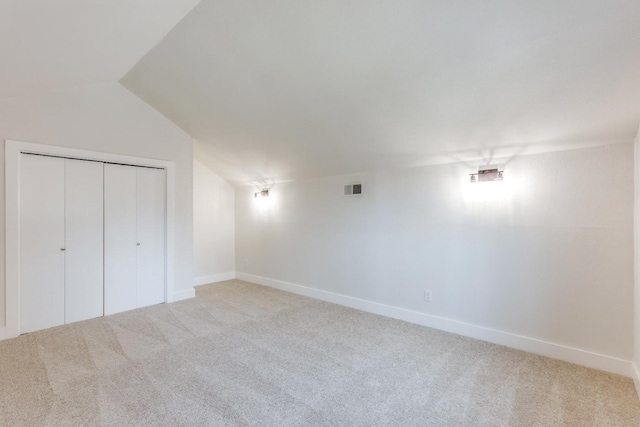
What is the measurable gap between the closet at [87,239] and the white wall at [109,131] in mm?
219

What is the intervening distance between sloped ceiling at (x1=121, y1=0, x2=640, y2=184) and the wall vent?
39cm

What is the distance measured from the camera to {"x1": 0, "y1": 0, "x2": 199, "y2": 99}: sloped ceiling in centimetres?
194

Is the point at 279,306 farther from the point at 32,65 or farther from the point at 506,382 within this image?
the point at 32,65

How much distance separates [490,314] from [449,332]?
49 centimetres

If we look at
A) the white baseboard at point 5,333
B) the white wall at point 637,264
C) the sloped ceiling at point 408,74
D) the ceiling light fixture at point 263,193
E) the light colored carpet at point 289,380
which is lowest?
the light colored carpet at point 289,380

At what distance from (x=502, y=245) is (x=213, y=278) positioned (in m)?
4.93

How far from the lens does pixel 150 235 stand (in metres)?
4.34

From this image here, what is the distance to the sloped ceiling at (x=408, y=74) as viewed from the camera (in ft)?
5.85

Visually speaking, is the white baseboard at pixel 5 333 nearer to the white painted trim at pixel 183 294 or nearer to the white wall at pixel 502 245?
the white painted trim at pixel 183 294

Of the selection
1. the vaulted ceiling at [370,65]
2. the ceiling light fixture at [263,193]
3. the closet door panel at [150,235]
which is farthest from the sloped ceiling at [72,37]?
the ceiling light fixture at [263,193]

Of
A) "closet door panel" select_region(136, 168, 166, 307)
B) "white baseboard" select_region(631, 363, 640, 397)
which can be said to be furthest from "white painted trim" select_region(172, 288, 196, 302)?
"white baseboard" select_region(631, 363, 640, 397)

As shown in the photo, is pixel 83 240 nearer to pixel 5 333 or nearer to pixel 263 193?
pixel 5 333

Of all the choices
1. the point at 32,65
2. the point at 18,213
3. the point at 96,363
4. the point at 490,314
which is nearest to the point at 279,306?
the point at 96,363

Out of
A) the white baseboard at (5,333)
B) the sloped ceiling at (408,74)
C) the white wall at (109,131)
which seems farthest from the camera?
the white wall at (109,131)
